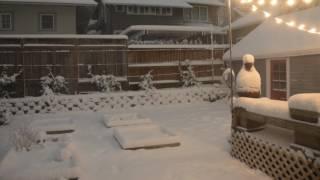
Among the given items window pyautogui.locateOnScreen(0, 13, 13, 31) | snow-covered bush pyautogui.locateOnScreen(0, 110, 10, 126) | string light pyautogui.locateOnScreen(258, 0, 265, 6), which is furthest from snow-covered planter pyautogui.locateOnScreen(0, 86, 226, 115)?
string light pyautogui.locateOnScreen(258, 0, 265, 6)

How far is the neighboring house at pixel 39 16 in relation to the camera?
20.8 metres

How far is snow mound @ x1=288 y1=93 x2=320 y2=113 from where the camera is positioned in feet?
16.5

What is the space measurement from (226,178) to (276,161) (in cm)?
93

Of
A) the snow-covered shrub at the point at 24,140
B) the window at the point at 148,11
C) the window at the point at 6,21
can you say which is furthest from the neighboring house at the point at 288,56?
the window at the point at 6,21

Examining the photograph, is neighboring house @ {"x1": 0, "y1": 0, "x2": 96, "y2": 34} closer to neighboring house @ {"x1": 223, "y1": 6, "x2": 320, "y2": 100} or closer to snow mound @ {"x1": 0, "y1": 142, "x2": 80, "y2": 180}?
neighboring house @ {"x1": 223, "y1": 6, "x2": 320, "y2": 100}

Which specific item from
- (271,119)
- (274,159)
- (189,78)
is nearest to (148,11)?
(189,78)

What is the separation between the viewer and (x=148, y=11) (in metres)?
27.0

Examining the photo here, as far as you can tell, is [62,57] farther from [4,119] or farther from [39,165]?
[39,165]

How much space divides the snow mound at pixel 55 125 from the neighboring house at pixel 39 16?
11117 millimetres

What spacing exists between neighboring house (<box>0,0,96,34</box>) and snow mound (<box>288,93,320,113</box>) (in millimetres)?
18146

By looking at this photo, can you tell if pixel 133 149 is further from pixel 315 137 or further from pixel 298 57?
pixel 298 57

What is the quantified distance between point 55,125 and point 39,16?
41.8 ft

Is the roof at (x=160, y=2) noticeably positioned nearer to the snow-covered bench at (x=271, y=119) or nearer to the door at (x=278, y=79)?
the door at (x=278, y=79)

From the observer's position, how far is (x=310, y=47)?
10891 millimetres
